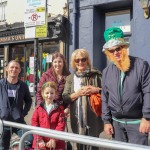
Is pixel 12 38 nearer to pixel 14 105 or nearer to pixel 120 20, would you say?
pixel 120 20

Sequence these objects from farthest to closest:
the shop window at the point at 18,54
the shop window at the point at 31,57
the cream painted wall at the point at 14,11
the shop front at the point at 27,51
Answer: the shop window at the point at 18,54
the cream painted wall at the point at 14,11
the shop window at the point at 31,57
the shop front at the point at 27,51

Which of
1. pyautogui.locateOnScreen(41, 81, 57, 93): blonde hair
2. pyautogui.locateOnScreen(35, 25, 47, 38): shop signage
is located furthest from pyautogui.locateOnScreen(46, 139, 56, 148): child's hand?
pyautogui.locateOnScreen(35, 25, 47, 38): shop signage

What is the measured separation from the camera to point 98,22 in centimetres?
1102

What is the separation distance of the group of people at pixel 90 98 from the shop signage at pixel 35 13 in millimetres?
1431

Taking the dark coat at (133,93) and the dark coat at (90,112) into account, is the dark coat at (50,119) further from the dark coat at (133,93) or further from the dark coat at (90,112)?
the dark coat at (133,93)

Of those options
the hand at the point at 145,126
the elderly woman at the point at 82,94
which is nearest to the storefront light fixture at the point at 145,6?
the elderly woman at the point at 82,94

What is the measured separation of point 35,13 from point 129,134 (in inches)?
128

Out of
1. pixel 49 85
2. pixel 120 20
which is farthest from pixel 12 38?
pixel 49 85

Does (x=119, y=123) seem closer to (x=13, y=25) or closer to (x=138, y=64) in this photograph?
(x=138, y=64)

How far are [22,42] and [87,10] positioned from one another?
345cm

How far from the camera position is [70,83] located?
14.0 ft

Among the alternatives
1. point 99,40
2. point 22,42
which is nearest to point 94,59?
point 99,40

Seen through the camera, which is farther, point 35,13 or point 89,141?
point 35,13

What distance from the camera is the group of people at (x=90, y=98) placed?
135 inches
